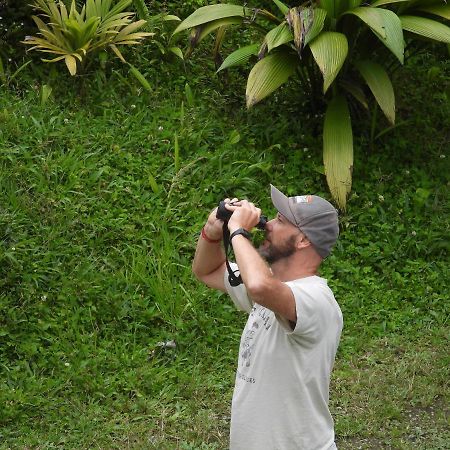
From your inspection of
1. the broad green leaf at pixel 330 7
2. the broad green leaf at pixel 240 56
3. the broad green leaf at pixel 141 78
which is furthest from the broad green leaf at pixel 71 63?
the broad green leaf at pixel 330 7

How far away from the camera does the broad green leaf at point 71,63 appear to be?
678 centimetres

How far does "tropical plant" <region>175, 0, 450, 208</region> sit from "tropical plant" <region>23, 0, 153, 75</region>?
1.46 feet

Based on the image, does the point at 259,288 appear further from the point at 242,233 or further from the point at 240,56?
the point at 240,56

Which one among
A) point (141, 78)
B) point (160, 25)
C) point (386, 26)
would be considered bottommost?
point (141, 78)

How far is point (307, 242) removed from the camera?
10.8ft

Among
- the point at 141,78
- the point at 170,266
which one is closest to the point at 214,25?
the point at 141,78

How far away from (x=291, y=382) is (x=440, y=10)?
425cm

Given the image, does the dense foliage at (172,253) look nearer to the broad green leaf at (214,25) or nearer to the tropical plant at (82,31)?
the tropical plant at (82,31)

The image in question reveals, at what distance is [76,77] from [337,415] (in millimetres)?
3275

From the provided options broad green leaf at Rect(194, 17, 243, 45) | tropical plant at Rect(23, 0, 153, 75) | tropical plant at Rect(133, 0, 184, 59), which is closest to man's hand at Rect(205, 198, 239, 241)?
tropical plant at Rect(23, 0, 153, 75)

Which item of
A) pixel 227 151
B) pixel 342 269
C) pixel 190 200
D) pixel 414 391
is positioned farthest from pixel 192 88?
pixel 414 391

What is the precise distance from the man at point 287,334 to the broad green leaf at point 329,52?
2839 millimetres

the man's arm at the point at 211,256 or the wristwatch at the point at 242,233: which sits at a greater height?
the wristwatch at the point at 242,233

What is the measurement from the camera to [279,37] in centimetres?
644
